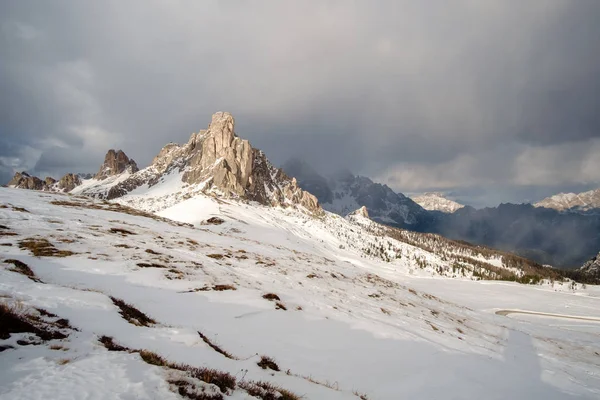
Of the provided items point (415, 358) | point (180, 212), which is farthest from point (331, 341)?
point (180, 212)

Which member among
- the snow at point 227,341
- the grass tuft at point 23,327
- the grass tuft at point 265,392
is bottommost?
the snow at point 227,341

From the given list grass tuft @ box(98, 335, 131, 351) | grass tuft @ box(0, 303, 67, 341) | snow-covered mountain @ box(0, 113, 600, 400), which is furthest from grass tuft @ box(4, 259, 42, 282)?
grass tuft @ box(98, 335, 131, 351)

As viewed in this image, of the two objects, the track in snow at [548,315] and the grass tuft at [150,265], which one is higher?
the grass tuft at [150,265]

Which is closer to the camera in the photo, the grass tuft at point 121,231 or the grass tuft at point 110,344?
the grass tuft at point 110,344

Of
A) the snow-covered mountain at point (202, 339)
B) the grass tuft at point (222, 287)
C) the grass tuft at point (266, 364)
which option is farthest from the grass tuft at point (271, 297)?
the grass tuft at point (266, 364)

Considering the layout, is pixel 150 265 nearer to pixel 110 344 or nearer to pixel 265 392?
pixel 110 344

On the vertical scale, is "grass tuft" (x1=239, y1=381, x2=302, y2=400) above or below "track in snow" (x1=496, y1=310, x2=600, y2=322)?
above

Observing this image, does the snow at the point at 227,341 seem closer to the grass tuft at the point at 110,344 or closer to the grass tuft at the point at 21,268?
the grass tuft at the point at 110,344

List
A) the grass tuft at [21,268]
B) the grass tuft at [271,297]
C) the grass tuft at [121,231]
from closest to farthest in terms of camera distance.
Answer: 1. the grass tuft at [21,268]
2. the grass tuft at [271,297]
3. the grass tuft at [121,231]

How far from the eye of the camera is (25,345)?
7.56 m

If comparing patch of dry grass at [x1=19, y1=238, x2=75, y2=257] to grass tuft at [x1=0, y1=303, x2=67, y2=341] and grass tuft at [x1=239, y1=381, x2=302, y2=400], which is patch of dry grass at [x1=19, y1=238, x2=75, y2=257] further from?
grass tuft at [x1=239, y1=381, x2=302, y2=400]

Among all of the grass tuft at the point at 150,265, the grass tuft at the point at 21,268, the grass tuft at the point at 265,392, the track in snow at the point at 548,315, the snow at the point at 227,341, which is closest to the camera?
the snow at the point at 227,341

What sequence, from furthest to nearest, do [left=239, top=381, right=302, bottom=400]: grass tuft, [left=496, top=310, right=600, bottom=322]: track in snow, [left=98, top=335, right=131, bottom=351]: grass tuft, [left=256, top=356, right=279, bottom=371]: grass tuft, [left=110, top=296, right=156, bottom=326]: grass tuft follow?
[left=496, top=310, right=600, bottom=322]: track in snow < [left=110, top=296, right=156, bottom=326]: grass tuft < [left=256, top=356, right=279, bottom=371]: grass tuft < [left=98, top=335, right=131, bottom=351]: grass tuft < [left=239, top=381, right=302, bottom=400]: grass tuft

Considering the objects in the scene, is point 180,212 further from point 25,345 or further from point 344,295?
point 25,345
